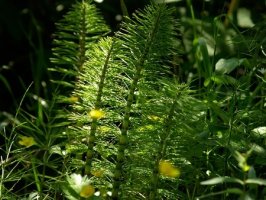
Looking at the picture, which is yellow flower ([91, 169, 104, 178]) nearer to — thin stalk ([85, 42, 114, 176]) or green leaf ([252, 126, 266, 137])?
thin stalk ([85, 42, 114, 176])

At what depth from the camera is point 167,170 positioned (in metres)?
1.39

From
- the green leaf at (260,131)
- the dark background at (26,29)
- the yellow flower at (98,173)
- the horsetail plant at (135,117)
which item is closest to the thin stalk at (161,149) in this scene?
the horsetail plant at (135,117)

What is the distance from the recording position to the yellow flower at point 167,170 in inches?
54.1

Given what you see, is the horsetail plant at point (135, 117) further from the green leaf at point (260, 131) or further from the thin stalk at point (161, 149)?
the green leaf at point (260, 131)

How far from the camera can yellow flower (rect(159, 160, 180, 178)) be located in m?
1.37

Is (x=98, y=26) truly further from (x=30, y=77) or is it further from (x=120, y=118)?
(x=30, y=77)

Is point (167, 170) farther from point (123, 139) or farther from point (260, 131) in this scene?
point (260, 131)

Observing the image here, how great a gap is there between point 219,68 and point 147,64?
0.64 feet

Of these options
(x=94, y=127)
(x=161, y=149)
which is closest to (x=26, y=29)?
(x=94, y=127)

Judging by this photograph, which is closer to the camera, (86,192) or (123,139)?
(86,192)

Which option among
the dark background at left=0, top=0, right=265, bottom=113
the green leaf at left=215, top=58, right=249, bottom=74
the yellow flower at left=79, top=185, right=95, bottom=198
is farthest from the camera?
the dark background at left=0, top=0, right=265, bottom=113

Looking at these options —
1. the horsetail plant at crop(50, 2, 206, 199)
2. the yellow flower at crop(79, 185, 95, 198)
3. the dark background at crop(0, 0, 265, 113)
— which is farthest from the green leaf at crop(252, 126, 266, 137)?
the dark background at crop(0, 0, 265, 113)

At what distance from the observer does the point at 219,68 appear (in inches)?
61.7

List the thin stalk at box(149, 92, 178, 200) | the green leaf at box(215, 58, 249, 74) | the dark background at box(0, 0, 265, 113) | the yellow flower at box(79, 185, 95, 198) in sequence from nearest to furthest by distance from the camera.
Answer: the yellow flower at box(79, 185, 95, 198) < the thin stalk at box(149, 92, 178, 200) < the green leaf at box(215, 58, 249, 74) < the dark background at box(0, 0, 265, 113)
